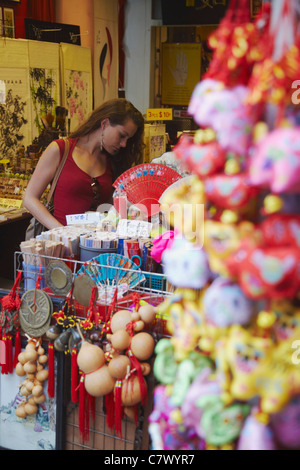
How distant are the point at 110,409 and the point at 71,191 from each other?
4.54 ft

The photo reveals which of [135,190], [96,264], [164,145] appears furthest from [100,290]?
[164,145]

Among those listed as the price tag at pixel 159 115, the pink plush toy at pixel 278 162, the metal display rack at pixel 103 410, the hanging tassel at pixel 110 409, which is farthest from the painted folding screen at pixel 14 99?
the pink plush toy at pixel 278 162

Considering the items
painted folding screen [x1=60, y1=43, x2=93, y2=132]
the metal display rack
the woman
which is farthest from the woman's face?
painted folding screen [x1=60, y1=43, x2=93, y2=132]

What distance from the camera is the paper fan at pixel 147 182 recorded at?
242 centimetres

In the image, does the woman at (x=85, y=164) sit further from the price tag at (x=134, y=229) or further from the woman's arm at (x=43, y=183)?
the price tag at (x=134, y=229)

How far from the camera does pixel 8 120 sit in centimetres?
490

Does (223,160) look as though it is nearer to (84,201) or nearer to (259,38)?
(259,38)

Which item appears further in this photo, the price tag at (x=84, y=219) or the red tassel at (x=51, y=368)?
the price tag at (x=84, y=219)

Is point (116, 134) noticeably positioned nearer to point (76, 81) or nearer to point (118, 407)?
point (118, 407)

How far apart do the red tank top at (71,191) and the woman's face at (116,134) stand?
6.6 inches

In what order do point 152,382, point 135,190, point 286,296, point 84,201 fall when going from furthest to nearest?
point 84,201, point 135,190, point 152,382, point 286,296

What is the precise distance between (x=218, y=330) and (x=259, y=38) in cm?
57

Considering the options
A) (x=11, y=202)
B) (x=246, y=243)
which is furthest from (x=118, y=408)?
(x=11, y=202)

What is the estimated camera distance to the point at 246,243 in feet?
3.08
